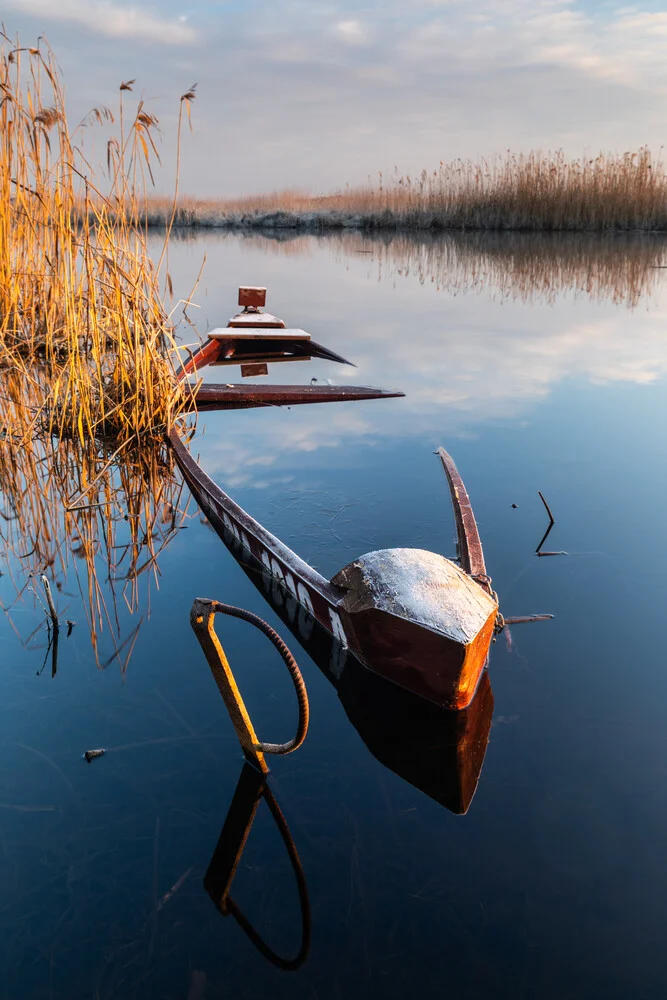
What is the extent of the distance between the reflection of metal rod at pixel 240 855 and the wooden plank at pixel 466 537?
833 mm

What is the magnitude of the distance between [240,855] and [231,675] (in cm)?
37

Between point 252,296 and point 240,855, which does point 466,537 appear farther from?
point 252,296

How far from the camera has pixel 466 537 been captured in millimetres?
2559

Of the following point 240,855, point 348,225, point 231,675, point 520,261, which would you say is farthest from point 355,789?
point 348,225

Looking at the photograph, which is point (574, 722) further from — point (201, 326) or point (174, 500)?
point (201, 326)

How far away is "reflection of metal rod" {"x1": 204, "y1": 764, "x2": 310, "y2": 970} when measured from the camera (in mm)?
1381

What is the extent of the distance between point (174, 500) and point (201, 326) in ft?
16.7

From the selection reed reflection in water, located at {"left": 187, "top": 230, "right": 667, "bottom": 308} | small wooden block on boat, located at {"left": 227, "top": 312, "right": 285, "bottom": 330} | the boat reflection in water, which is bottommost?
the boat reflection in water

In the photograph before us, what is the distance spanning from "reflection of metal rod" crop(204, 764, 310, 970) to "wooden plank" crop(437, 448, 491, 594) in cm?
83

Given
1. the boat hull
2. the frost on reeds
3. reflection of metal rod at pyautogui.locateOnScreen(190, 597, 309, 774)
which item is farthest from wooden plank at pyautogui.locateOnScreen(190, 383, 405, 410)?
reflection of metal rod at pyautogui.locateOnScreen(190, 597, 309, 774)

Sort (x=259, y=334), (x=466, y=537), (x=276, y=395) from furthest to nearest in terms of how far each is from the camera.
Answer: (x=259, y=334) < (x=276, y=395) < (x=466, y=537)

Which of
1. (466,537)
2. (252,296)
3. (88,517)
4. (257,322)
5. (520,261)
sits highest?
(520,261)

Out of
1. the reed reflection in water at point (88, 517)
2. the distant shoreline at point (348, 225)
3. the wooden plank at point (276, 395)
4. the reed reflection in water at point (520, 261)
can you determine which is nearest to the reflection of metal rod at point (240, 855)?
the reed reflection in water at point (88, 517)

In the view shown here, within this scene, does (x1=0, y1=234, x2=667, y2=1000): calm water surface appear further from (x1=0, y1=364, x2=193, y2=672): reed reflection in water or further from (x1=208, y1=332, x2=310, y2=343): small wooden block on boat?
(x1=208, y1=332, x2=310, y2=343): small wooden block on boat
